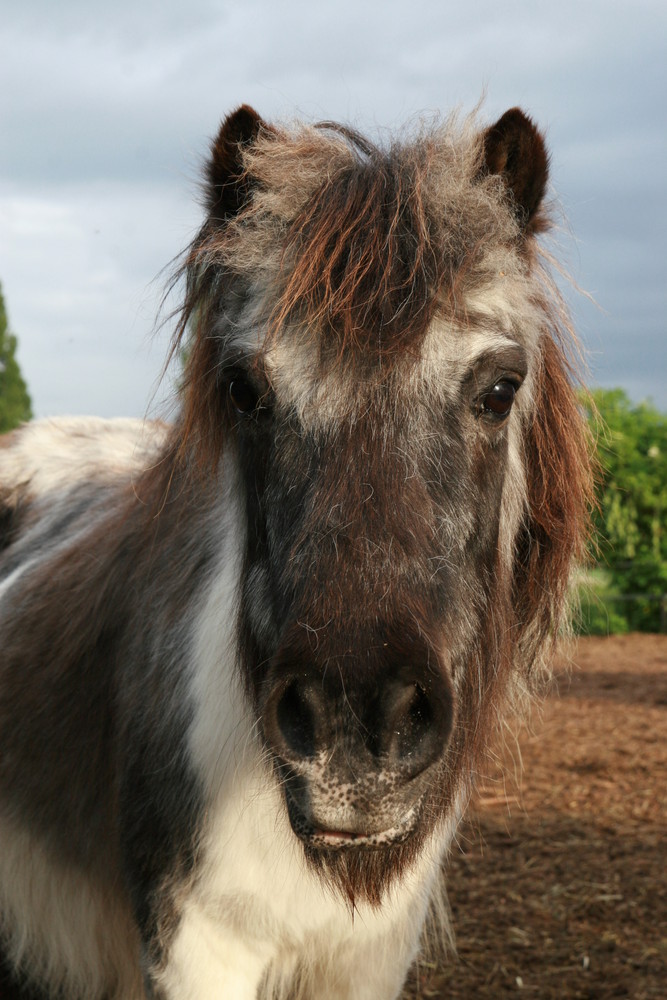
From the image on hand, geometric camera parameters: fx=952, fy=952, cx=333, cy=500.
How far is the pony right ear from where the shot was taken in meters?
2.44

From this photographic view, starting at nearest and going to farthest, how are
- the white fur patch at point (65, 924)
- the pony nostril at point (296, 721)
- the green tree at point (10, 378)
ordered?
the pony nostril at point (296, 721) → the white fur patch at point (65, 924) → the green tree at point (10, 378)

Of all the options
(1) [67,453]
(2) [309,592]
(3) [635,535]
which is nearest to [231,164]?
(2) [309,592]

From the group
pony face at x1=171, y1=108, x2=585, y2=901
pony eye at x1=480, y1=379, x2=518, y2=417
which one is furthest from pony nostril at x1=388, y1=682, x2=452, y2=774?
pony eye at x1=480, y1=379, x2=518, y2=417

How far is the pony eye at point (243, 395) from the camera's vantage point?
212 cm

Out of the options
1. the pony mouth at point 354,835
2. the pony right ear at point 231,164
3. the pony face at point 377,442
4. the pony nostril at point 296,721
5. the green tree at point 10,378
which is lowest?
the green tree at point 10,378

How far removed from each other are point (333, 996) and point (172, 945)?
691 millimetres

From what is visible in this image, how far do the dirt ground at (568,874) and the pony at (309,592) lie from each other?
66 cm

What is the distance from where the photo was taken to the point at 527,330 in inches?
92.4

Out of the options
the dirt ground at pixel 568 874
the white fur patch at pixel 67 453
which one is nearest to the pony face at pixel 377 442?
the dirt ground at pixel 568 874

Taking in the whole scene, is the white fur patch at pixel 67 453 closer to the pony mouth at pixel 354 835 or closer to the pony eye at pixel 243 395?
the pony eye at pixel 243 395

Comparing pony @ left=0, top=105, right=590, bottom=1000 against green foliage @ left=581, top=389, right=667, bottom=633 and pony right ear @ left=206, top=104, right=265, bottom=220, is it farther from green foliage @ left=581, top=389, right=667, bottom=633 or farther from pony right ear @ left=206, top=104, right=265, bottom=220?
green foliage @ left=581, top=389, right=667, bottom=633

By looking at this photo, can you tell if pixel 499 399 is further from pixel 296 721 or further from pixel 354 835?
pixel 354 835

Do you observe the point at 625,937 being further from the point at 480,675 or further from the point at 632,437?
the point at 632,437

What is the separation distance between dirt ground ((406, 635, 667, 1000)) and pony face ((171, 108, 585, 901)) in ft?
2.60
